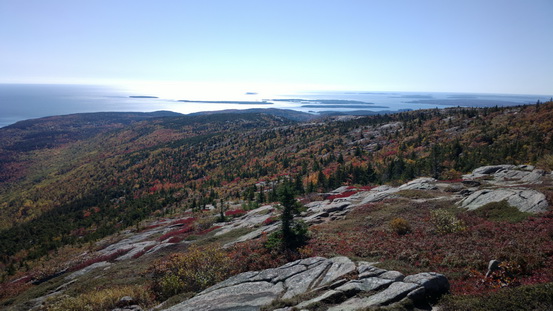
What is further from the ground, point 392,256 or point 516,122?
point 516,122

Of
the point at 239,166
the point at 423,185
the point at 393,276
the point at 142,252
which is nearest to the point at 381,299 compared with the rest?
the point at 393,276

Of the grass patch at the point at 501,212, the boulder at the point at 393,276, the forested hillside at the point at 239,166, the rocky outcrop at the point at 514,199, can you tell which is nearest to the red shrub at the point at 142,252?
the forested hillside at the point at 239,166

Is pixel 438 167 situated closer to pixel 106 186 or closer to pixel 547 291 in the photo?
pixel 547 291

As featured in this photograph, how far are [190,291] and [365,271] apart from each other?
9.43 metres

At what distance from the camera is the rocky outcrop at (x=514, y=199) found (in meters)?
15.9

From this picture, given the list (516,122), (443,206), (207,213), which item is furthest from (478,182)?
(516,122)

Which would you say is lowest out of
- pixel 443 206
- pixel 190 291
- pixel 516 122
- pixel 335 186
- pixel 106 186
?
pixel 106 186

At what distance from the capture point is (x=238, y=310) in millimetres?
9812

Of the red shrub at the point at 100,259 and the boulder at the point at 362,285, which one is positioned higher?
the boulder at the point at 362,285

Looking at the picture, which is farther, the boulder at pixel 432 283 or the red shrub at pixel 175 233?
the red shrub at pixel 175 233

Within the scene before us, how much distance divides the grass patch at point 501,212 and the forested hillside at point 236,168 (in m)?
15.7

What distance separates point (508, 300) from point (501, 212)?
1206cm

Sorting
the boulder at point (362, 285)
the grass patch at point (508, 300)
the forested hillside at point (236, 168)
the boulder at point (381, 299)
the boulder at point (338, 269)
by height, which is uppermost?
the grass patch at point (508, 300)

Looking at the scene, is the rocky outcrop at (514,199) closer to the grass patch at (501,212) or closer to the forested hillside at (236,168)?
the grass patch at (501,212)
